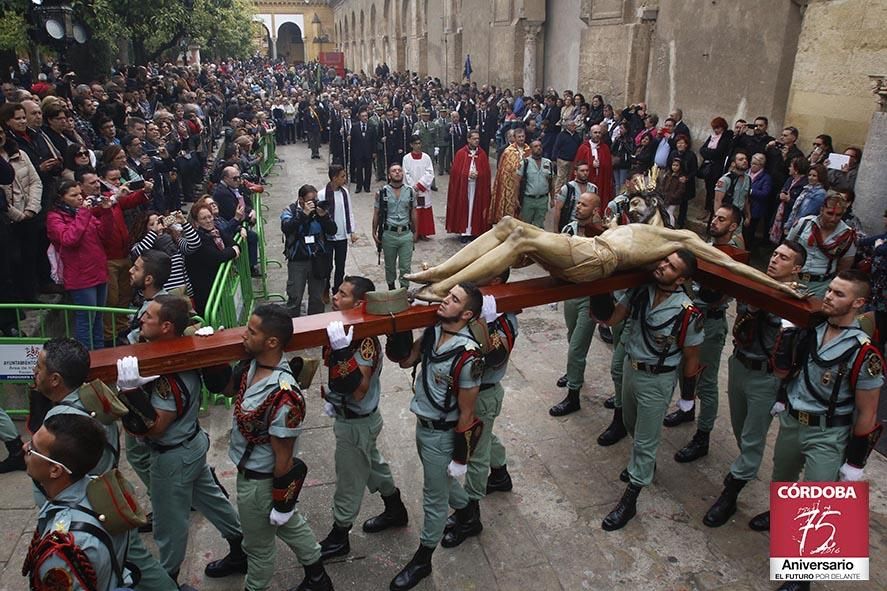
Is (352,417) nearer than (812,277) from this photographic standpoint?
Yes

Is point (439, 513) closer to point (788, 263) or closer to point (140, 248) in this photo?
point (788, 263)

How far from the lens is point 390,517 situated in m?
4.48

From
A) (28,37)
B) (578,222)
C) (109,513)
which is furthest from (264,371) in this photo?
(28,37)

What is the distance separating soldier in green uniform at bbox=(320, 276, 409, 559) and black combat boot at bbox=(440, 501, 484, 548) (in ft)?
1.57

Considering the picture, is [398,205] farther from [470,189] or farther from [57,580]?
[57,580]

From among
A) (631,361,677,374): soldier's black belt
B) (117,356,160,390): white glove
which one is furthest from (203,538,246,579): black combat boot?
(631,361,677,374): soldier's black belt

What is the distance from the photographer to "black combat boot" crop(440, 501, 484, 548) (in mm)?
4375

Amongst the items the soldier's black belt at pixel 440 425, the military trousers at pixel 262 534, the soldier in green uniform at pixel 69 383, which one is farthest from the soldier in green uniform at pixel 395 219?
the soldier in green uniform at pixel 69 383

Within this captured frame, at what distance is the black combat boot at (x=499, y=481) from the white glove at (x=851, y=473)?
6.87 ft

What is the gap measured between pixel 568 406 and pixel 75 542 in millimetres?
4219

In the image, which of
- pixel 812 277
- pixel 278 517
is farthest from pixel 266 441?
pixel 812 277

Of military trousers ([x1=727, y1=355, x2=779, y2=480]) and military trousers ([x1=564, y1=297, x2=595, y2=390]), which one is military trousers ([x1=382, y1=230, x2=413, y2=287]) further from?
military trousers ([x1=727, y1=355, x2=779, y2=480])

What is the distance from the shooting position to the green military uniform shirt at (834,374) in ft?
12.1

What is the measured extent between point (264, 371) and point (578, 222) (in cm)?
365
